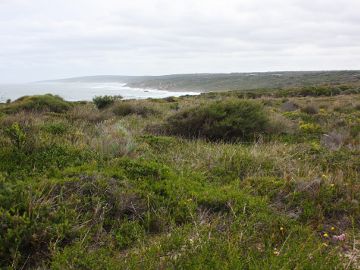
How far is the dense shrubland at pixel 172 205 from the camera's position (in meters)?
3.17

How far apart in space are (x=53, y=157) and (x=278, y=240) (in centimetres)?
337

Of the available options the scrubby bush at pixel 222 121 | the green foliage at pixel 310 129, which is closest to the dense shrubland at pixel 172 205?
the scrubby bush at pixel 222 121

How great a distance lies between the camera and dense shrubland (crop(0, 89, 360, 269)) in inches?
125

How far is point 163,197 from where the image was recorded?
4.35 metres

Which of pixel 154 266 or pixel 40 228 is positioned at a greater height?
pixel 40 228

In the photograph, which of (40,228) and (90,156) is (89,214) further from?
(90,156)

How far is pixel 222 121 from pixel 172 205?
477 centimetres

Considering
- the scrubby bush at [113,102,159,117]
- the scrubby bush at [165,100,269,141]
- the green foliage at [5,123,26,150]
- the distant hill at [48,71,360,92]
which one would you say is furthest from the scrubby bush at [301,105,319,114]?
the distant hill at [48,71,360,92]

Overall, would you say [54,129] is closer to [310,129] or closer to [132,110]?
[132,110]

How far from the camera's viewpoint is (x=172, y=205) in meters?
4.27

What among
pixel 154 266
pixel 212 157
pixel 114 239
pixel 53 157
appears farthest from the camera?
pixel 212 157

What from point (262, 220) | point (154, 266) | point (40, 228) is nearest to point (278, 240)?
point (262, 220)

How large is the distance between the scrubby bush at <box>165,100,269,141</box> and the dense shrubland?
1580 millimetres

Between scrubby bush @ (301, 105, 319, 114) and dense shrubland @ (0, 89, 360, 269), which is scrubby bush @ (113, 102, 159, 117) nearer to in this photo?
scrubby bush @ (301, 105, 319, 114)
